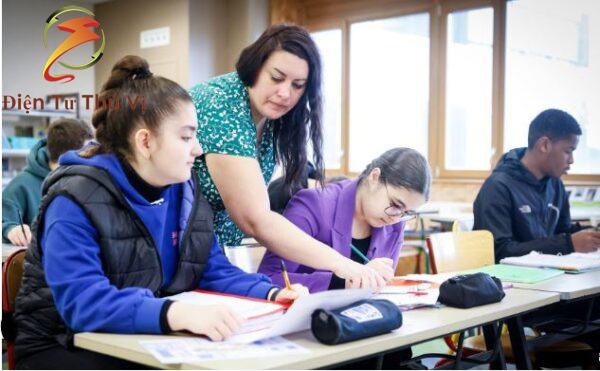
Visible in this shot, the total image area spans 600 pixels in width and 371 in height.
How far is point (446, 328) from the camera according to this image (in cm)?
149

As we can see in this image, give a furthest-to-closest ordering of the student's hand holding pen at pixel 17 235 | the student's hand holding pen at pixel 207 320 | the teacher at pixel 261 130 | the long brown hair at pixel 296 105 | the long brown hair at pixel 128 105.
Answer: the student's hand holding pen at pixel 17 235
the long brown hair at pixel 296 105
the teacher at pixel 261 130
the long brown hair at pixel 128 105
the student's hand holding pen at pixel 207 320

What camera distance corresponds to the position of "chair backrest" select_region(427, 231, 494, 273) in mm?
2500

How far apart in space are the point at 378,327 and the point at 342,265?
343mm

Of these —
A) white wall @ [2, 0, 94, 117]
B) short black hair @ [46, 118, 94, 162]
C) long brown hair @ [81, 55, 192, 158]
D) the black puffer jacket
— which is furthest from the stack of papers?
white wall @ [2, 0, 94, 117]

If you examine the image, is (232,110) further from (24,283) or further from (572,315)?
(572,315)

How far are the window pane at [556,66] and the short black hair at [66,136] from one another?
12.0 ft

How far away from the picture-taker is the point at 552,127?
10.3 feet

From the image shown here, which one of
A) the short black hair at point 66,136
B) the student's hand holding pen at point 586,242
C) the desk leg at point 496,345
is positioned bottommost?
the desk leg at point 496,345

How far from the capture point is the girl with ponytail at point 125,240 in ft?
4.26

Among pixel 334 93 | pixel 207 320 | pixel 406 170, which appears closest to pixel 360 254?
pixel 406 170

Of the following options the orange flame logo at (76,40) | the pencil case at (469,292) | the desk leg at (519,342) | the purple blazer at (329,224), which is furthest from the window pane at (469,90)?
the pencil case at (469,292)

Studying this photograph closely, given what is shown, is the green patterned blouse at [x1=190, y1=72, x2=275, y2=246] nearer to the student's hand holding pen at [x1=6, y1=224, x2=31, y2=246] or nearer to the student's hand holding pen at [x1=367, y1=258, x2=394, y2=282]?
the student's hand holding pen at [x1=367, y1=258, x2=394, y2=282]

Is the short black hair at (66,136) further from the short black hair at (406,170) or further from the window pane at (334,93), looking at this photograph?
the window pane at (334,93)

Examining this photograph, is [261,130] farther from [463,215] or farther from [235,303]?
[463,215]
